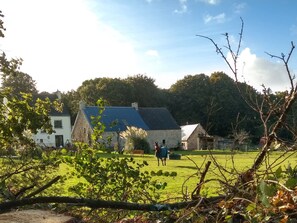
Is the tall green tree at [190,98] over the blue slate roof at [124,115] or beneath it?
over

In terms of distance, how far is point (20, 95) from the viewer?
620cm

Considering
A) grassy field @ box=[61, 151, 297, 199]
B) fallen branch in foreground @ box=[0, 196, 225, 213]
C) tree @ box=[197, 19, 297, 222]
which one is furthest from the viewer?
grassy field @ box=[61, 151, 297, 199]

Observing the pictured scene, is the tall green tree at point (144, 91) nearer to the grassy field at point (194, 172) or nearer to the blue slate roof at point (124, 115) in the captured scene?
the blue slate roof at point (124, 115)

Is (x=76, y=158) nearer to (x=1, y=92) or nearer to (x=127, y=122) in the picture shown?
(x=1, y=92)

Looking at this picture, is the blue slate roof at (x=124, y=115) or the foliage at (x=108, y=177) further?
the blue slate roof at (x=124, y=115)

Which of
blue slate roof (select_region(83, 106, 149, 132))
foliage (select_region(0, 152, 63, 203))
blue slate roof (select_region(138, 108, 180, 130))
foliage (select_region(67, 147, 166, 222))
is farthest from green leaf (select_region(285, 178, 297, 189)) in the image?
blue slate roof (select_region(138, 108, 180, 130))

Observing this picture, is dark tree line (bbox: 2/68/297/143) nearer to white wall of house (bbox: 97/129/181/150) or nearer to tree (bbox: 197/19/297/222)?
white wall of house (bbox: 97/129/181/150)

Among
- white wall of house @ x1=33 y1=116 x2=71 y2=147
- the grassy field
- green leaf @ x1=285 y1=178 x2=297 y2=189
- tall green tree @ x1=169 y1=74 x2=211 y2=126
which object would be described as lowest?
the grassy field

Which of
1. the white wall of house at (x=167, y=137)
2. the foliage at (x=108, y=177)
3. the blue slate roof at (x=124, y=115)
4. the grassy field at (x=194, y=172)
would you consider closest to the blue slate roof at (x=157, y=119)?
the white wall of house at (x=167, y=137)

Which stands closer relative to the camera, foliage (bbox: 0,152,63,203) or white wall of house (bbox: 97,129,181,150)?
foliage (bbox: 0,152,63,203)

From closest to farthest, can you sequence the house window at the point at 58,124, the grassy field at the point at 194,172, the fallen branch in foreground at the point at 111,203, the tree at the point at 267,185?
the tree at the point at 267,185
the fallen branch in foreground at the point at 111,203
the grassy field at the point at 194,172
the house window at the point at 58,124

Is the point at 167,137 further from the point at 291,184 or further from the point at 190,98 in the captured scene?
the point at 291,184

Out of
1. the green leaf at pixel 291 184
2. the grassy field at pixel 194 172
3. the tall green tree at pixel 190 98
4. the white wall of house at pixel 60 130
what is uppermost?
the tall green tree at pixel 190 98

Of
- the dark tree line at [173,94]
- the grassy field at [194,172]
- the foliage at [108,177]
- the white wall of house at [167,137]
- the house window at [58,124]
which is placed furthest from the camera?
the dark tree line at [173,94]
